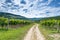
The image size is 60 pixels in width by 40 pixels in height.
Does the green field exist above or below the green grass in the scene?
below

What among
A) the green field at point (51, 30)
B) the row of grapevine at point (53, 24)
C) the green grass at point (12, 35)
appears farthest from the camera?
the row of grapevine at point (53, 24)

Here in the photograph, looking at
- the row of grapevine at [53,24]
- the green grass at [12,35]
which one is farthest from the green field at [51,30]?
the green grass at [12,35]

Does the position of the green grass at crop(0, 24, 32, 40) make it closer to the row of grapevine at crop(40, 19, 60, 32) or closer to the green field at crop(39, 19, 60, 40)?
the green field at crop(39, 19, 60, 40)

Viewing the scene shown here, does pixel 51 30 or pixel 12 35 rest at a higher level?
pixel 12 35

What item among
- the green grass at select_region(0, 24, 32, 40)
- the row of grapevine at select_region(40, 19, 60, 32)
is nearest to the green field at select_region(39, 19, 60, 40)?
the row of grapevine at select_region(40, 19, 60, 32)

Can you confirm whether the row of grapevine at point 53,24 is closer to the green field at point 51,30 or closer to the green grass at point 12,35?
the green field at point 51,30

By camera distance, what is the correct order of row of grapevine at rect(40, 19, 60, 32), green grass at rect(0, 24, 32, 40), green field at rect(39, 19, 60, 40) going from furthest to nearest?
row of grapevine at rect(40, 19, 60, 32), green field at rect(39, 19, 60, 40), green grass at rect(0, 24, 32, 40)

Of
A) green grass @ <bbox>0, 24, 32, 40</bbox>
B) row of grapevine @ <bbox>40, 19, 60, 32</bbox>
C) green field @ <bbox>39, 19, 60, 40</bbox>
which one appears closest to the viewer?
green grass @ <bbox>0, 24, 32, 40</bbox>

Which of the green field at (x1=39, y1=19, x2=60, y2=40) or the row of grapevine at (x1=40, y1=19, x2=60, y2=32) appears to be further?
the row of grapevine at (x1=40, y1=19, x2=60, y2=32)

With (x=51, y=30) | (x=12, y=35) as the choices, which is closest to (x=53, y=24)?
(x=51, y=30)

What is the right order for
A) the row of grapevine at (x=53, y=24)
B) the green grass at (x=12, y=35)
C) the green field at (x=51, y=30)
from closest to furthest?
1. the green grass at (x=12, y=35)
2. the green field at (x=51, y=30)
3. the row of grapevine at (x=53, y=24)

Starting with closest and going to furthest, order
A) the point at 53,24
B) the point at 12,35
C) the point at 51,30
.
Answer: the point at 12,35 → the point at 51,30 → the point at 53,24

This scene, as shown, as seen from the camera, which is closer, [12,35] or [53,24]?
[12,35]

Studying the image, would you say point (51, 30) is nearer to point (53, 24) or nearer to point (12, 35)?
point (53, 24)
